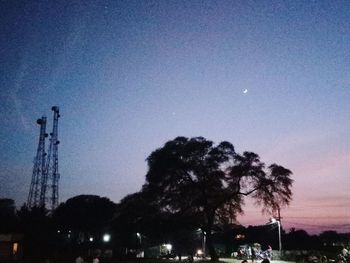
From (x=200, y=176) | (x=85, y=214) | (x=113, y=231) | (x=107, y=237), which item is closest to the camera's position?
(x=200, y=176)

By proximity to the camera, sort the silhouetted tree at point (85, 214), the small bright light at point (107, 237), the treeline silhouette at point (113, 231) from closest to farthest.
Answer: the treeline silhouette at point (113, 231)
the small bright light at point (107, 237)
the silhouetted tree at point (85, 214)

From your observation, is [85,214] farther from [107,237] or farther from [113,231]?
[113,231]

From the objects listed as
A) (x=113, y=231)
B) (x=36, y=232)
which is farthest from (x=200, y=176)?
(x=113, y=231)

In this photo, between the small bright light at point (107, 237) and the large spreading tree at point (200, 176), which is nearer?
the large spreading tree at point (200, 176)

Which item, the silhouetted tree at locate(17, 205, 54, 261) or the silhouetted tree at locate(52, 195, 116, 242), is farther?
the silhouetted tree at locate(52, 195, 116, 242)

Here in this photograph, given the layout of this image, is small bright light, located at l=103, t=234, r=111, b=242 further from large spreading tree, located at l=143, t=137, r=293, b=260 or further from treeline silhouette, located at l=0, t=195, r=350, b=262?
large spreading tree, located at l=143, t=137, r=293, b=260

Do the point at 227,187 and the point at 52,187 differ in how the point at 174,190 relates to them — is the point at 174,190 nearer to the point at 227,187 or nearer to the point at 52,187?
the point at 227,187

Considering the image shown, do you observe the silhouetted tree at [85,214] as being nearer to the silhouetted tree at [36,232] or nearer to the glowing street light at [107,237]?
the glowing street light at [107,237]

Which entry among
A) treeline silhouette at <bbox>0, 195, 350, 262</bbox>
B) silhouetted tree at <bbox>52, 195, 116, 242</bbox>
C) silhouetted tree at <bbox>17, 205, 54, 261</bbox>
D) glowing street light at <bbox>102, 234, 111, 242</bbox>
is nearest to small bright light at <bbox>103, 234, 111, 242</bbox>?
glowing street light at <bbox>102, 234, 111, 242</bbox>

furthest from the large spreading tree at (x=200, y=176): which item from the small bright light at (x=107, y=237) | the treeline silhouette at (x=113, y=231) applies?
the small bright light at (x=107, y=237)

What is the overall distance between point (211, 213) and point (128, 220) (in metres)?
21.4

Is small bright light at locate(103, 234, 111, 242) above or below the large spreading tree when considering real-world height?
below

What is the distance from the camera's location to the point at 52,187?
9362cm

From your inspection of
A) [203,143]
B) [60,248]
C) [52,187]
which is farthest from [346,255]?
[52,187]
